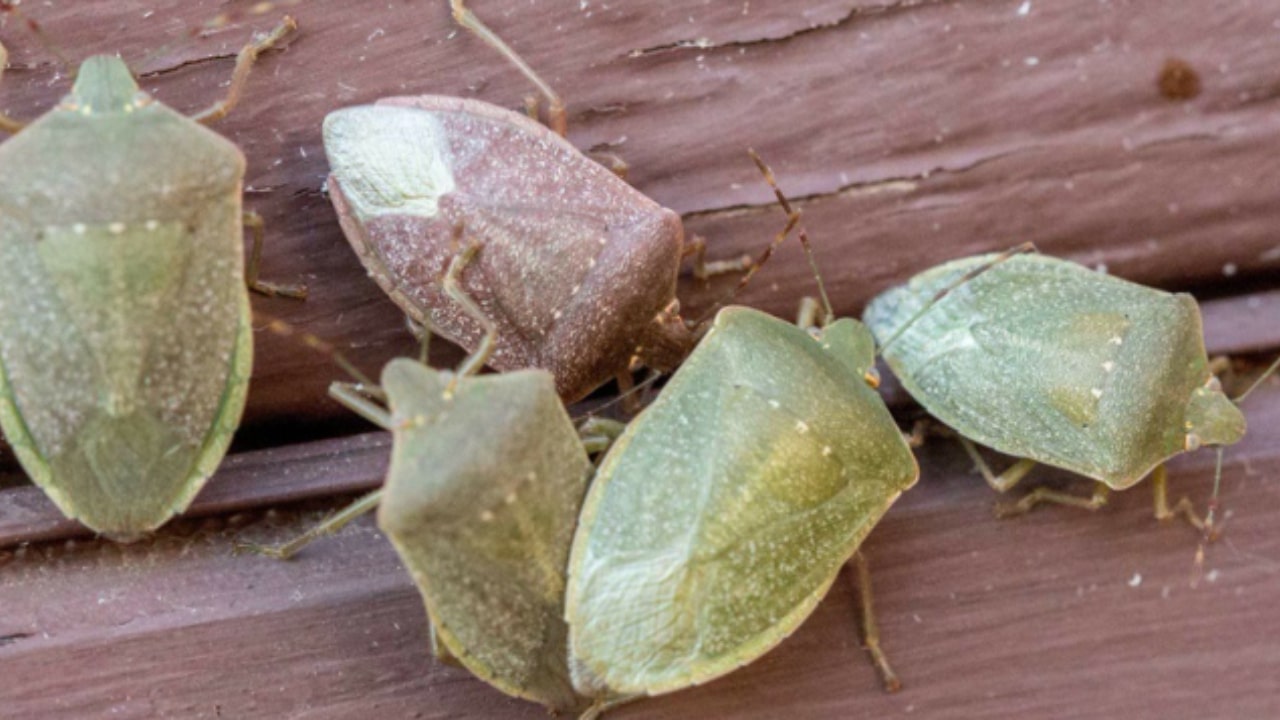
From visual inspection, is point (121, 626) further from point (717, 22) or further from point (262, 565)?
point (717, 22)

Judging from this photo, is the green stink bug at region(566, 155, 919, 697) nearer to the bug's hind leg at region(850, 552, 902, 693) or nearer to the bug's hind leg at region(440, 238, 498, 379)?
the bug's hind leg at region(850, 552, 902, 693)

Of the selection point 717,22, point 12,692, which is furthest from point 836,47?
point 12,692

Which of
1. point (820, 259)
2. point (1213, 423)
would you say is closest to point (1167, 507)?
point (1213, 423)

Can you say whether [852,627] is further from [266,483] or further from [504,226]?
[266,483]

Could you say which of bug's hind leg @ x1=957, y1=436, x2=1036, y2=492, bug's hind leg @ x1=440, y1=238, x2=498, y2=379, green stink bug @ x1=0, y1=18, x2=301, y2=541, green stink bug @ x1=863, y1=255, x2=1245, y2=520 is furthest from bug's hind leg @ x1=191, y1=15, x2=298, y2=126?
bug's hind leg @ x1=957, y1=436, x2=1036, y2=492

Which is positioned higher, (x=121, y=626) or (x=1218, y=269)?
(x=1218, y=269)

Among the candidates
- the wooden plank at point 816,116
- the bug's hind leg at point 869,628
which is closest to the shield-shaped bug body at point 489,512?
the wooden plank at point 816,116

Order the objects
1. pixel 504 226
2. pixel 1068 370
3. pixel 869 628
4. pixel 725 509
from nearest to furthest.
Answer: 1. pixel 725 509
2. pixel 504 226
3. pixel 869 628
4. pixel 1068 370
